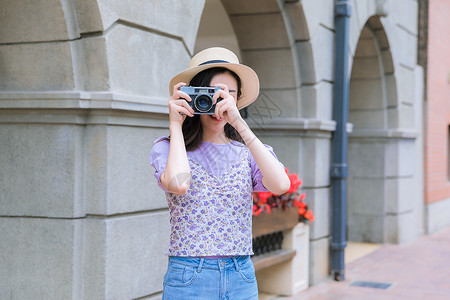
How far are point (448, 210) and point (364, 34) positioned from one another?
5.79 m

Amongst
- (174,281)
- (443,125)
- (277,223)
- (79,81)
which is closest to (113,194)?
(79,81)

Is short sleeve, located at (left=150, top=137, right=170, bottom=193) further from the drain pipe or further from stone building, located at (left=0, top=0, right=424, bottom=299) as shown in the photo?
the drain pipe

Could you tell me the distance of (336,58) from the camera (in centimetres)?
741

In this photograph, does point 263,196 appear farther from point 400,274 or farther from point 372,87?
point 372,87

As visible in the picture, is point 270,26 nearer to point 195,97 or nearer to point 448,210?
point 195,97

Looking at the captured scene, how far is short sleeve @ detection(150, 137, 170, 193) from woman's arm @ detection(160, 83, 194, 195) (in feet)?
0.17

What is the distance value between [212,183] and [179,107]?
334mm

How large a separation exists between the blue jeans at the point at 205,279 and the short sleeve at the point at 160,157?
305mm

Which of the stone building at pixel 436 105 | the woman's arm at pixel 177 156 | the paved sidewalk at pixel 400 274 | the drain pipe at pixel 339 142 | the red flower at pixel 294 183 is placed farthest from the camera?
the stone building at pixel 436 105

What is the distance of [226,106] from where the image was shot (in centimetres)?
227

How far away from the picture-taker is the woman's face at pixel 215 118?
8.02ft

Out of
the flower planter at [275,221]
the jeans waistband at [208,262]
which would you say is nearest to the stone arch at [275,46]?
the flower planter at [275,221]

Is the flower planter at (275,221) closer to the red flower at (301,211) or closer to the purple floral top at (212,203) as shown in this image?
the red flower at (301,211)

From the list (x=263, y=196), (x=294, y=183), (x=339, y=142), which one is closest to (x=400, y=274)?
(x=339, y=142)
